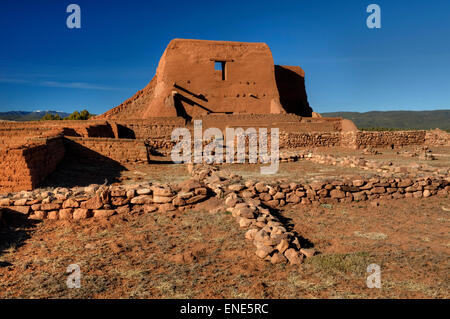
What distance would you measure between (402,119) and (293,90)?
306ft

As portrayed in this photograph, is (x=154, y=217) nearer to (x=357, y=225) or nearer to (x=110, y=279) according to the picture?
(x=110, y=279)

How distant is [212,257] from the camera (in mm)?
3930

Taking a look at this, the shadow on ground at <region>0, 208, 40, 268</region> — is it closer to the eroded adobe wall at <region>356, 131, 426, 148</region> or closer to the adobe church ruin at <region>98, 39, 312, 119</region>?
the eroded adobe wall at <region>356, 131, 426, 148</region>

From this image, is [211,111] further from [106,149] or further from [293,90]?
[106,149]

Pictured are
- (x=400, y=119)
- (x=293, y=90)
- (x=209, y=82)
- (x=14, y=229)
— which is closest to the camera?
(x=14, y=229)

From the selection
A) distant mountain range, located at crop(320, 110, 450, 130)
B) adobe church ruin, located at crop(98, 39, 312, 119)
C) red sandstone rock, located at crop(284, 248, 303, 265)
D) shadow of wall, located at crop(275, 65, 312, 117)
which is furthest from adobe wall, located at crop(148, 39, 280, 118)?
distant mountain range, located at crop(320, 110, 450, 130)

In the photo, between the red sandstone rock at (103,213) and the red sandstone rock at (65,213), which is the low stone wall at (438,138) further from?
the red sandstone rock at (65,213)

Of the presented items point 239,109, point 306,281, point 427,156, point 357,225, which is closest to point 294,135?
point 427,156
